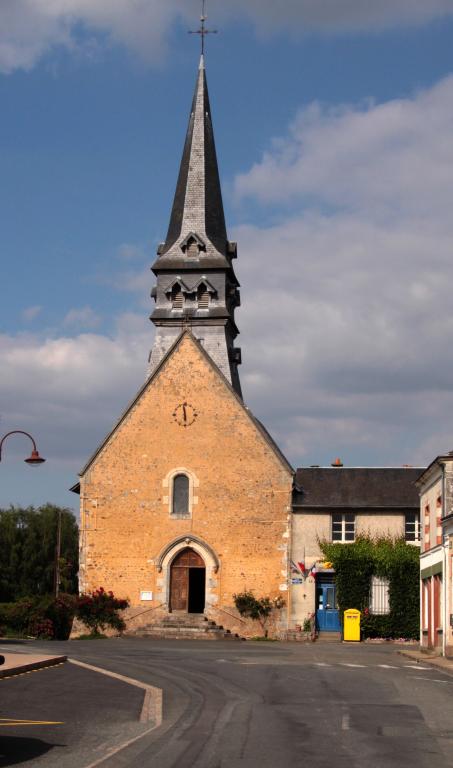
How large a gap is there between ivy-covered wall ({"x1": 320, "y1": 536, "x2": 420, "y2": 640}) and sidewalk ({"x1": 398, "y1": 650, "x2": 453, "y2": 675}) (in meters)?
5.77

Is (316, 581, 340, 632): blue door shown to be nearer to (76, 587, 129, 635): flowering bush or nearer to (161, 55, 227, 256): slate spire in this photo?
(76, 587, 129, 635): flowering bush

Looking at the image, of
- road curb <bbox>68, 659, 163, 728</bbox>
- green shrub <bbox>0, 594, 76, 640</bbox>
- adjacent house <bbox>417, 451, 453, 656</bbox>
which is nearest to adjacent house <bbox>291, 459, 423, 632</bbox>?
adjacent house <bbox>417, 451, 453, 656</bbox>

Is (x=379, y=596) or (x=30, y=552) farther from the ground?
(x=30, y=552)

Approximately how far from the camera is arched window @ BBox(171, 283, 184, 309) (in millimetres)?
46969

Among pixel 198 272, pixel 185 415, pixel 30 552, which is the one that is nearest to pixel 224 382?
pixel 185 415

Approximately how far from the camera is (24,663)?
69.7 feet

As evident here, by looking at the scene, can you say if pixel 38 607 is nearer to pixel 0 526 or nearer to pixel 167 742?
pixel 167 742

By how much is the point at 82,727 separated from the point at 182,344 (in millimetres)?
29784

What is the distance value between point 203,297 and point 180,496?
33.1 ft

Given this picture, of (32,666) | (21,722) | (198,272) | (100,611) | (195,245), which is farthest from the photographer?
(195,245)

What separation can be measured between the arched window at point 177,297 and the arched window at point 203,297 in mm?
747

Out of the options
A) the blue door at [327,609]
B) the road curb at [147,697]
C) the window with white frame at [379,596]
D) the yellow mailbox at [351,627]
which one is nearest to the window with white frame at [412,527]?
the window with white frame at [379,596]

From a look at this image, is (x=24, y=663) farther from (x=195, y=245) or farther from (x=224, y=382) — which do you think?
(x=195, y=245)

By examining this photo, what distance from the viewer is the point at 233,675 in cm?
2133
